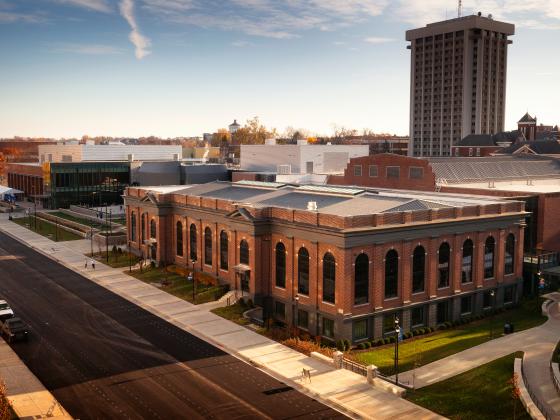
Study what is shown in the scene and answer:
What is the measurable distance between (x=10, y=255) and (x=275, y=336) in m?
49.1

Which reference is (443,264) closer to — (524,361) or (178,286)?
(524,361)

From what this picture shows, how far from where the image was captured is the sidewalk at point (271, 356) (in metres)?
34.2

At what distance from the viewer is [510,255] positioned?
5694 centimetres

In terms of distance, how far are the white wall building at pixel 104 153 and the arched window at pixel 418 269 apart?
10124 centimetres

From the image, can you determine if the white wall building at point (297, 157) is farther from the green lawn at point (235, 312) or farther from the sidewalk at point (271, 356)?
the green lawn at point (235, 312)

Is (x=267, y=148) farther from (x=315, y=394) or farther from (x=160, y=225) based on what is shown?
(x=315, y=394)

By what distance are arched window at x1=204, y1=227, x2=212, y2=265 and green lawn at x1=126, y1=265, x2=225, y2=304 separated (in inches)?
108

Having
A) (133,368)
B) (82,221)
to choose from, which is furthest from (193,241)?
(82,221)

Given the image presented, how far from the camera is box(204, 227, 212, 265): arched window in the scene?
62.4m

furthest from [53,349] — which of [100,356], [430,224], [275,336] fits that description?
[430,224]

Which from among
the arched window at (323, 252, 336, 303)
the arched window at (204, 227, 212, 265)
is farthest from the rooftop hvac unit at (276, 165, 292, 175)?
the arched window at (323, 252, 336, 303)

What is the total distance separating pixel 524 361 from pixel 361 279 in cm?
1243

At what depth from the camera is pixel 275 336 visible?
4672 centimetres

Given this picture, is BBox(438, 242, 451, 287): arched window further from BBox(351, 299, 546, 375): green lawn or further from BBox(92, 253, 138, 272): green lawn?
BBox(92, 253, 138, 272): green lawn
